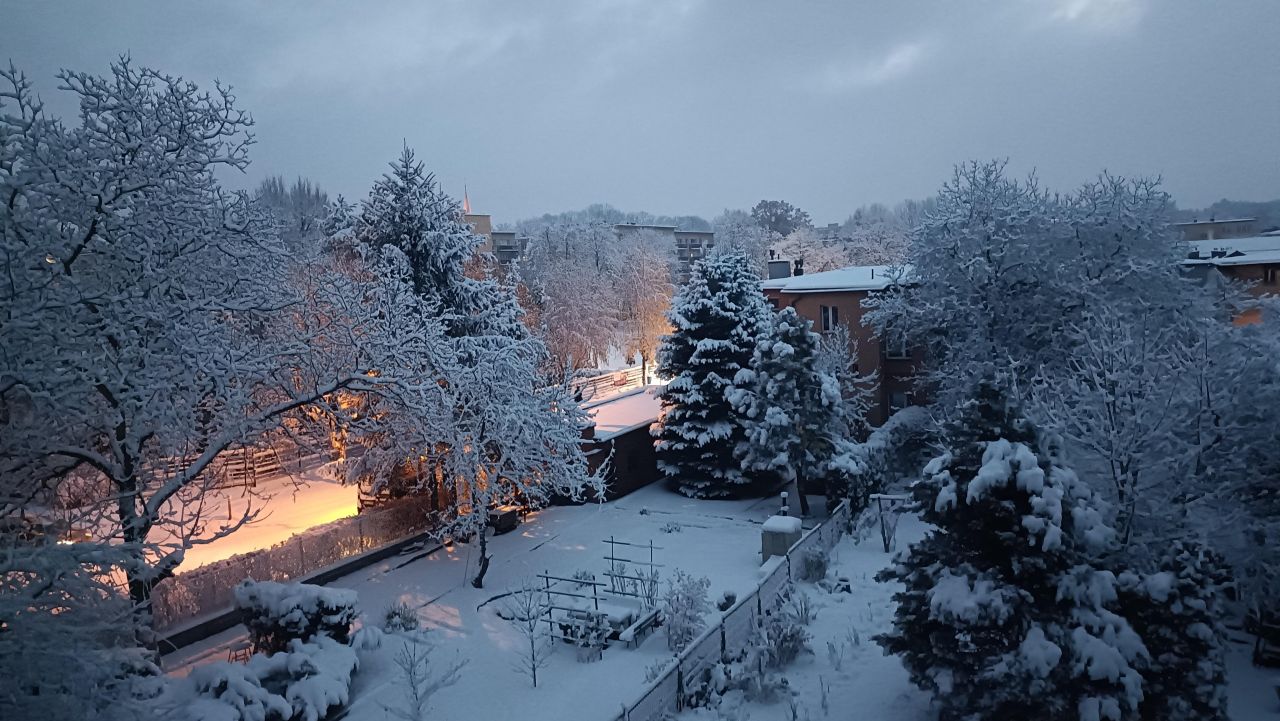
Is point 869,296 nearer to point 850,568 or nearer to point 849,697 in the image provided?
point 850,568

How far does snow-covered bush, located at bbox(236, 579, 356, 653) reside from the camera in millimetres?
11898

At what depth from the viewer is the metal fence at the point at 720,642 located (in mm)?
9945

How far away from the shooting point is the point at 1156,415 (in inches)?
449

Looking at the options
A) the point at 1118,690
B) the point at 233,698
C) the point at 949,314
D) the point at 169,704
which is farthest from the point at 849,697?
the point at 949,314

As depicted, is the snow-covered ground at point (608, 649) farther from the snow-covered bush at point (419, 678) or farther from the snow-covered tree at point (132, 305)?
the snow-covered tree at point (132, 305)

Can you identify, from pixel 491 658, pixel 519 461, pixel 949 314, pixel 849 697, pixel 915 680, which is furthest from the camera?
pixel 949 314

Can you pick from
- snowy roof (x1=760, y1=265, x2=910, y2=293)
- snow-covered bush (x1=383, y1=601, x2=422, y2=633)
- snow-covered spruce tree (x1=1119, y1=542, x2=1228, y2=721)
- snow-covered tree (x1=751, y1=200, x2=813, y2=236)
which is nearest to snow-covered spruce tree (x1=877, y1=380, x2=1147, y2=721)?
snow-covered spruce tree (x1=1119, y1=542, x2=1228, y2=721)

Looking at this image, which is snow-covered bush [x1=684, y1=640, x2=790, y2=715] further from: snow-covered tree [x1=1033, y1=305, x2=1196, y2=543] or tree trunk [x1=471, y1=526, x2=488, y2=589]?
tree trunk [x1=471, y1=526, x2=488, y2=589]

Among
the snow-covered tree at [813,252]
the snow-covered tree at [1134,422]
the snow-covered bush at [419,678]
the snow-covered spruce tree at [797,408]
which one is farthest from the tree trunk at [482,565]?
the snow-covered tree at [813,252]

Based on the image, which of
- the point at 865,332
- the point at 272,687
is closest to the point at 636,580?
the point at 272,687

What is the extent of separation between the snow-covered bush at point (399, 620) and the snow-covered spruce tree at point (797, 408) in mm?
10176

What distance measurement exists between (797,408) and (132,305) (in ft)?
50.6

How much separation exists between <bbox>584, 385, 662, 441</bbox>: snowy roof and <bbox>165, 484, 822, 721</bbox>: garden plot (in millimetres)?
2194

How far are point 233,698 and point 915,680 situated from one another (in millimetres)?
8730
